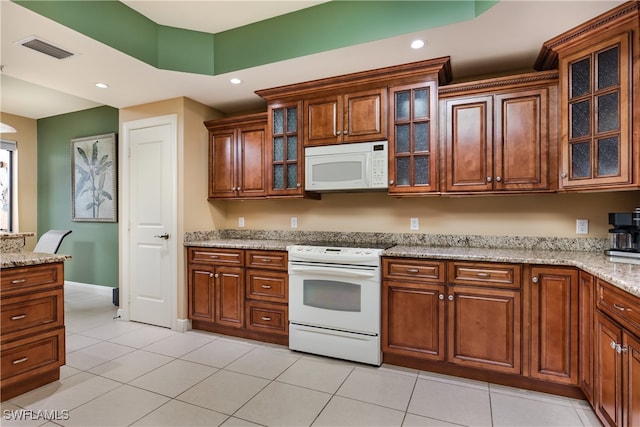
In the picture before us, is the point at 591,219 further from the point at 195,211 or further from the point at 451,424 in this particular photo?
the point at 195,211

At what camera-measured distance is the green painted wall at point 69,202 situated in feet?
15.4

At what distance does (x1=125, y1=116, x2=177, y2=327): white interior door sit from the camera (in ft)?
11.6

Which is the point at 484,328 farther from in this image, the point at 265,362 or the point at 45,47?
the point at 45,47

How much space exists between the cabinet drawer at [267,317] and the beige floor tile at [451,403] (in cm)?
124

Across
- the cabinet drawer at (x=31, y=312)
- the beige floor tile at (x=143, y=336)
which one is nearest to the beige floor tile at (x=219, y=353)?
the beige floor tile at (x=143, y=336)

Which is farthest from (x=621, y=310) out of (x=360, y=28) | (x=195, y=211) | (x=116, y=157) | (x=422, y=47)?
(x=116, y=157)

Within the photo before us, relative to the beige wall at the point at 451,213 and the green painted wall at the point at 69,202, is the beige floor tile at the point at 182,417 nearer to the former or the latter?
the beige wall at the point at 451,213

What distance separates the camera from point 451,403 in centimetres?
213

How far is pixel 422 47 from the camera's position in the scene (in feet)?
8.09

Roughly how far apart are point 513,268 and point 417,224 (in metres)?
0.99

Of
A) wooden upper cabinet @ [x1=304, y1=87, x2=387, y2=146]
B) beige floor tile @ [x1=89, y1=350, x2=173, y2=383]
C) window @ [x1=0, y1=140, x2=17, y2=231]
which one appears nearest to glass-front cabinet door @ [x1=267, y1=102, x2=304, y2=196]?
wooden upper cabinet @ [x1=304, y1=87, x2=387, y2=146]

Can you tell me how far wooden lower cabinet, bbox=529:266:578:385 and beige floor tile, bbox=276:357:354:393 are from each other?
51.7 inches

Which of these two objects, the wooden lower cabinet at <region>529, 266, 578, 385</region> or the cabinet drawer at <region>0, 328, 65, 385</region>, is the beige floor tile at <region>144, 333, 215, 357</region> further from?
the wooden lower cabinet at <region>529, 266, 578, 385</region>

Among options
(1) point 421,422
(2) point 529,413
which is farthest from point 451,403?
(2) point 529,413
